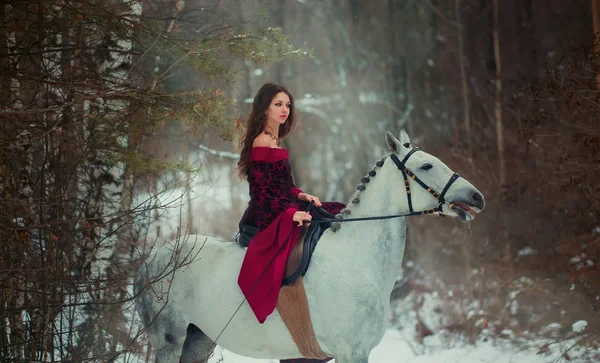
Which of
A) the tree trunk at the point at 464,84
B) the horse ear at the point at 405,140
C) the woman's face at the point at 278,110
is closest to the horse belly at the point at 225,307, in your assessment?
the woman's face at the point at 278,110

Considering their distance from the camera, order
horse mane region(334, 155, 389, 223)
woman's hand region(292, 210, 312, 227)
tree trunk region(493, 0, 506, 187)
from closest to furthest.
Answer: woman's hand region(292, 210, 312, 227)
horse mane region(334, 155, 389, 223)
tree trunk region(493, 0, 506, 187)

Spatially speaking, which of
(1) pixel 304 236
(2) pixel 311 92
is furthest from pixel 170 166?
(2) pixel 311 92

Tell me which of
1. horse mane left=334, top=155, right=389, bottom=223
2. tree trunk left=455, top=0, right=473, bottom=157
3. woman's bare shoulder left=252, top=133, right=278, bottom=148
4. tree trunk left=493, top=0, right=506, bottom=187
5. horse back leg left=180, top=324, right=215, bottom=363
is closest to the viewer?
horse mane left=334, top=155, right=389, bottom=223

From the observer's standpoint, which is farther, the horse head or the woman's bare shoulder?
the woman's bare shoulder

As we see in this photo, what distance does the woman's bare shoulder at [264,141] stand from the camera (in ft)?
14.5

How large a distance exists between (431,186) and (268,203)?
115 centimetres

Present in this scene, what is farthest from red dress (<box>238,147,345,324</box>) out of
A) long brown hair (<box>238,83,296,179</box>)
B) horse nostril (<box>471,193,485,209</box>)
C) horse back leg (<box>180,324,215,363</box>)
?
horse nostril (<box>471,193,485,209</box>)

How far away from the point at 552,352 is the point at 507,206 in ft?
10.0

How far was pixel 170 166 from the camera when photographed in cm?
633

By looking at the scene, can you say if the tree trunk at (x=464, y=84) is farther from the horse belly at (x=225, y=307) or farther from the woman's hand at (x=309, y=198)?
the horse belly at (x=225, y=307)

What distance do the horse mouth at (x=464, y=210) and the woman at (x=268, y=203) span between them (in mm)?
897

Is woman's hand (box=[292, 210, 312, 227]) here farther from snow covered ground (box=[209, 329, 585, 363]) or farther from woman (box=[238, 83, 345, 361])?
snow covered ground (box=[209, 329, 585, 363])

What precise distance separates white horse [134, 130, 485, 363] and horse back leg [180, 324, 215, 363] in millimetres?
48

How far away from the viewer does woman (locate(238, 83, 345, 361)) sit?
4141mm
